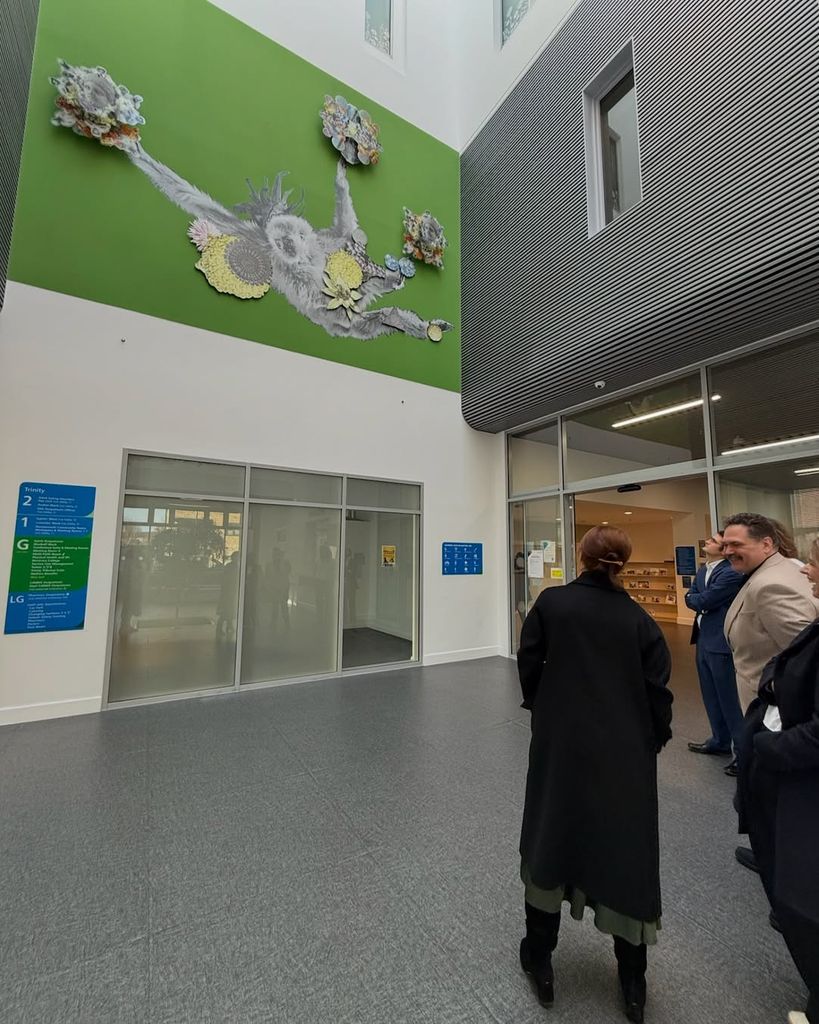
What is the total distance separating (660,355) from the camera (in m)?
4.88

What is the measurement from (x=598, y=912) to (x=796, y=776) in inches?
30.0

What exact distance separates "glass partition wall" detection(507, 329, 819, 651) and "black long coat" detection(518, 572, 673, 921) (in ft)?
12.5

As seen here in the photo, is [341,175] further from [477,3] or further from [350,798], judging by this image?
[350,798]

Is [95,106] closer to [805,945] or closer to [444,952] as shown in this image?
[444,952]

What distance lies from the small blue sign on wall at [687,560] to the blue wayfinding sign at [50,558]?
1019cm

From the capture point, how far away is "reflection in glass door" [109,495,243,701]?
483 cm

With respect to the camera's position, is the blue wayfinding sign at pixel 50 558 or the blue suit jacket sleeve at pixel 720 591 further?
the blue wayfinding sign at pixel 50 558

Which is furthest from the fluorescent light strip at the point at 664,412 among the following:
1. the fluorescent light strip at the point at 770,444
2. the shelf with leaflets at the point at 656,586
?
the shelf with leaflets at the point at 656,586

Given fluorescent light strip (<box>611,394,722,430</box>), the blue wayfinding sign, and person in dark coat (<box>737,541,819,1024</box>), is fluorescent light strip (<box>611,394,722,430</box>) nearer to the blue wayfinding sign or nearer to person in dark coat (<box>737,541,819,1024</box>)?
person in dark coat (<box>737,541,819,1024</box>)

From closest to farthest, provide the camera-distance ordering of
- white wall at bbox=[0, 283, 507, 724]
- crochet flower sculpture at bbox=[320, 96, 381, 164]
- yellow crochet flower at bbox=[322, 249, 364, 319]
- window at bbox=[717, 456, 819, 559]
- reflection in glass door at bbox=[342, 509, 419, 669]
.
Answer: window at bbox=[717, 456, 819, 559]
white wall at bbox=[0, 283, 507, 724]
reflection in glass door at bbox=[342, 509, 419, 669]
yellow crochet flower at bbox=[322, 249, 364, 319]
crochet flower sculpture at bbox=[320, 96, 381, 164]

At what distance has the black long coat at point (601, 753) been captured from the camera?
1.49m

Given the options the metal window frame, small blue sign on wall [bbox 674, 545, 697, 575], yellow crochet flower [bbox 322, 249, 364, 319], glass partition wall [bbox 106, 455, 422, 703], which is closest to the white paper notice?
glass partition wall [bbox 106, 455, 422, 703]

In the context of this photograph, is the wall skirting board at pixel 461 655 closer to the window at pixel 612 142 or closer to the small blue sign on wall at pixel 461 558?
the small blue sign on wall at pixel 461 558

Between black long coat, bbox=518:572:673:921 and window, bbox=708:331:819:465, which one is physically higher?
window, bbox=708:331:819:465
